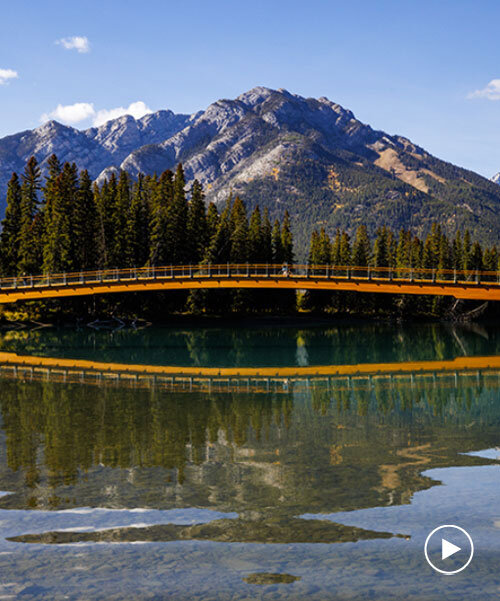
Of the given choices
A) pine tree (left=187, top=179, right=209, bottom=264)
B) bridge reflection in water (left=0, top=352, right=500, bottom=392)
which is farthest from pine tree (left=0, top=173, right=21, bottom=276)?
bridge reflection in water (left=0, top=352, right=500, bottom=392)

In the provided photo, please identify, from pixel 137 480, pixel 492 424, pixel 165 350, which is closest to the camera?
pixel 137 480

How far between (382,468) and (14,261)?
75.0 meters

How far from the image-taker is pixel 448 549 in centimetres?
1345

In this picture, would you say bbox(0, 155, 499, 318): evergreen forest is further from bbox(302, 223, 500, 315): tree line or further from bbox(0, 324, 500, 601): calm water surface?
bbox(0, 324, 500, 601): calm water surface

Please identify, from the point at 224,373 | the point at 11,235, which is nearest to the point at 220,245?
the point at 11,235

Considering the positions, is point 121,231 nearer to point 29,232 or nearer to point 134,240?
point 134,240

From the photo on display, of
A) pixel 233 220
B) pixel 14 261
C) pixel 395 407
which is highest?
pixel 233 220

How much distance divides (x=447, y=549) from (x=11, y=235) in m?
81.7

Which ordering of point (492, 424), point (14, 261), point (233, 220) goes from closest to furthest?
1. point (492, 424)
2. point (14, 261)
3. point (233, 220)

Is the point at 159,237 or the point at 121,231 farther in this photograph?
the point at 121,231

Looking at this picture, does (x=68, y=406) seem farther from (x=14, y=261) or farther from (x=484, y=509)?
(x=14, y=261)

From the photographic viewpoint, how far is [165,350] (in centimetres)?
6075

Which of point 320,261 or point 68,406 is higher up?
point 320,261

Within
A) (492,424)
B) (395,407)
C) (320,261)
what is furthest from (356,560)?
(320,261)
